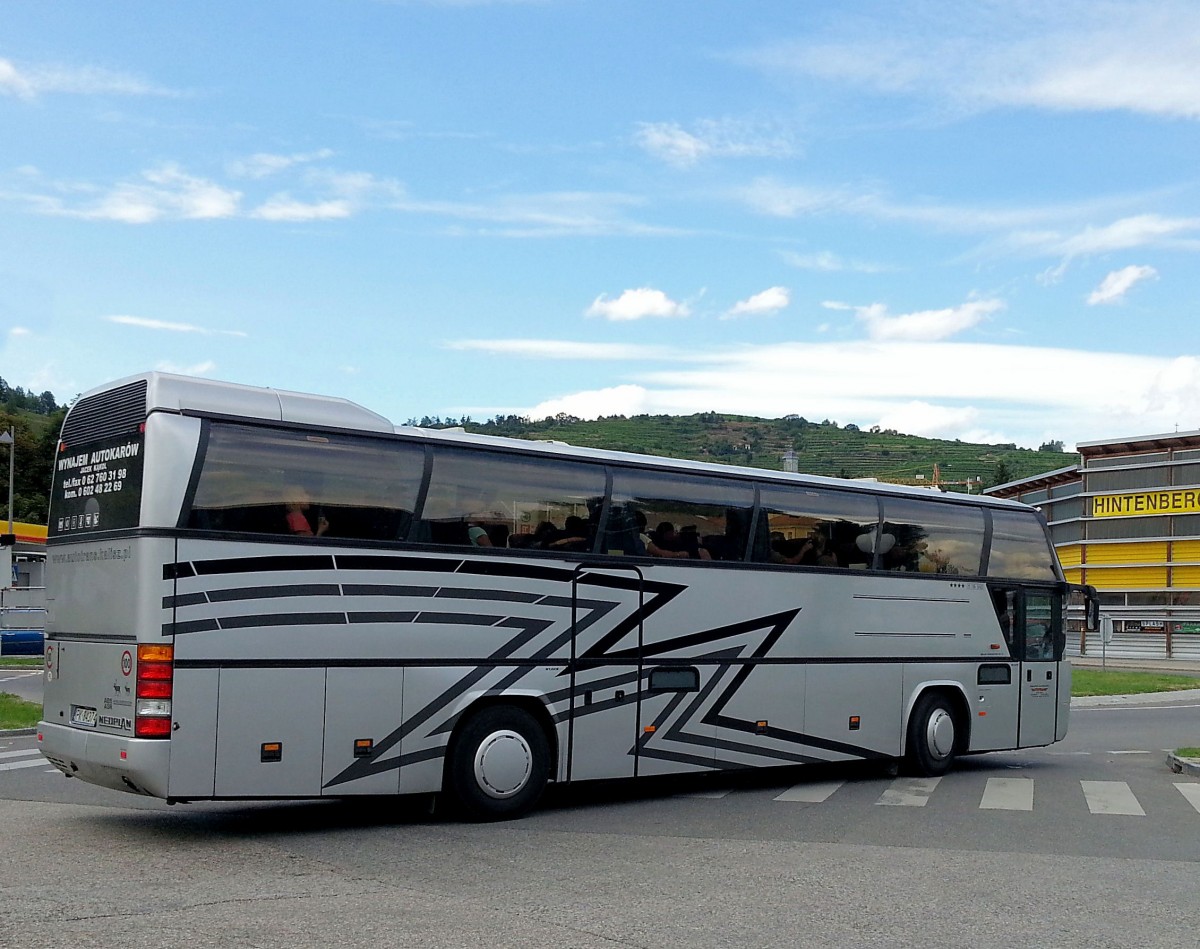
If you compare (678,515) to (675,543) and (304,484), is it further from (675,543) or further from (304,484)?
(304,484)

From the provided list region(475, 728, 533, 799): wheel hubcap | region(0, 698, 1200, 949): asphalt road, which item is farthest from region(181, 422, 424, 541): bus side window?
region(0, 698, 1200, 949): asphalt road

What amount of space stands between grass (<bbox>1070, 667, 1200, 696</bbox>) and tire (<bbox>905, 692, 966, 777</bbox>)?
1695 cm

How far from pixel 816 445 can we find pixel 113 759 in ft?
416

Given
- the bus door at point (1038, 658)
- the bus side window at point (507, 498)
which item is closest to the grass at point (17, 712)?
the bus side window at point (507, 498)

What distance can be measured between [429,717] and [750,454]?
372 ft

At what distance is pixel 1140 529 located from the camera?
64.4 metres

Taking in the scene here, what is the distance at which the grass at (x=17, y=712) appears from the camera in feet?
66.7

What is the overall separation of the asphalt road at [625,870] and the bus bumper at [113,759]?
18.2 inches

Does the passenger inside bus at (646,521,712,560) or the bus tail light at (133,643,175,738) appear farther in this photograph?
the passenger inside bus at (646,521,712,560)

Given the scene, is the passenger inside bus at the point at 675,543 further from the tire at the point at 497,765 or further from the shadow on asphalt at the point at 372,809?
the shadow on asphalt at the point at 372,809

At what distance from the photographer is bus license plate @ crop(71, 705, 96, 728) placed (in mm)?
10641

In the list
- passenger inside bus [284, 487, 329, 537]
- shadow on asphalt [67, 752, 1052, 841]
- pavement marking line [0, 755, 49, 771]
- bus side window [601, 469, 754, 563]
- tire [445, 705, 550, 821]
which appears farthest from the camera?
pavement marking line [0, 755, 49, 771]

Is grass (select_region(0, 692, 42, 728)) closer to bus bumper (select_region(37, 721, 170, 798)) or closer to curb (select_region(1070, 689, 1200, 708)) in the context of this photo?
bus bumper (select_region(37, 721, 170, 798))

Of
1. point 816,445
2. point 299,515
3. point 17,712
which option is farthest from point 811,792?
point 816,445
